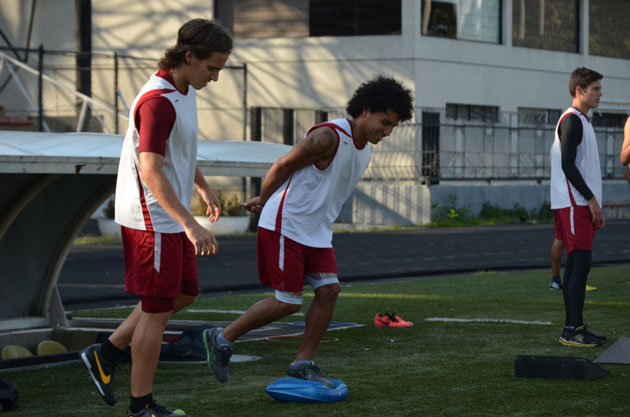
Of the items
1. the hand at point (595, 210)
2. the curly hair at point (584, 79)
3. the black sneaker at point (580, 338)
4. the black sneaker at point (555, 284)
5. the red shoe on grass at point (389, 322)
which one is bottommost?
the black sneaker at point (555, 284)

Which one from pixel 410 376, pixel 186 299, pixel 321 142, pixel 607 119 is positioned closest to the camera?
pixel 186 299

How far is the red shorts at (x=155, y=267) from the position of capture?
5727 millimetres

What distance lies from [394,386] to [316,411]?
86 cm

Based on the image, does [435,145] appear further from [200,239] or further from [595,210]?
[200,239]

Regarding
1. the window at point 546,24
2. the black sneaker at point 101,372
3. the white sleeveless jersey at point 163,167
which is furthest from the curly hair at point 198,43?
the window at point 546,24

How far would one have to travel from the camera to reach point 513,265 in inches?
705

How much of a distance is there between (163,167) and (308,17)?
28515mm

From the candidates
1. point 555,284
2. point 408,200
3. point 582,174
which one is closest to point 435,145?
point 408,200

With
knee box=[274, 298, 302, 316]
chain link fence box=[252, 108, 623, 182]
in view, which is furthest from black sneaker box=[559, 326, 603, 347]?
chain link fence box=[252, 108, 623, 182]

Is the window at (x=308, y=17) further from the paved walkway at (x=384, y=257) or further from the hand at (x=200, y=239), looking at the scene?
the hand at (x=200, y=239)

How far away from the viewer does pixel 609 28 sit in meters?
39.9

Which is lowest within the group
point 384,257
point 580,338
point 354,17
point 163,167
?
point 384,257

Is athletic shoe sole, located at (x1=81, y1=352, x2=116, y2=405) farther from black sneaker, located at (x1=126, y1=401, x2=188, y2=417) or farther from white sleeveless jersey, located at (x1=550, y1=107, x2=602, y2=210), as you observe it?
white sleeveless jersey, located at (x1=550, y1=107, x2=602, y2=210)

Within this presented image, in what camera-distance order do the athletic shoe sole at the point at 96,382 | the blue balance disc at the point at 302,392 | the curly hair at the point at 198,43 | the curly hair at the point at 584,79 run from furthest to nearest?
1. the curly hair at the point at 584,79
2. the blue balance disc at the point at 302,392
3. the athletic shoe sole at the point at 96,382
4. the curly hair at the point at 198,43
